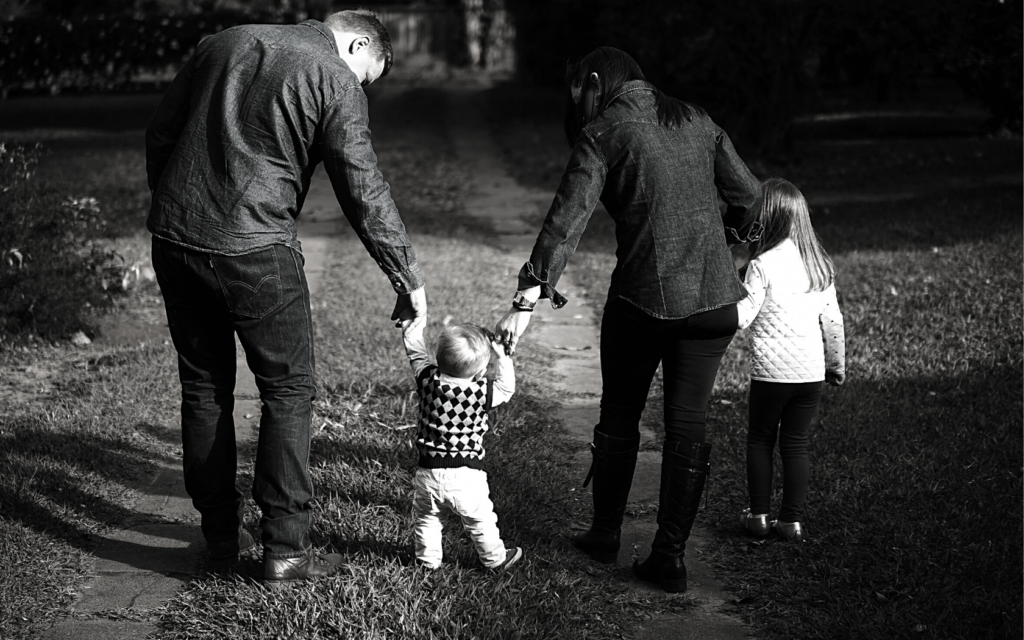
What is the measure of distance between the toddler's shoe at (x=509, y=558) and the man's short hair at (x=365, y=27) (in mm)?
1702

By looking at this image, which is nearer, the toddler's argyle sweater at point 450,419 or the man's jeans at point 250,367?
the man's jeans at point 250,367

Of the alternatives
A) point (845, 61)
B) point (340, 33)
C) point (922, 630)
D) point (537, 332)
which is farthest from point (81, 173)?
point (922, 630)

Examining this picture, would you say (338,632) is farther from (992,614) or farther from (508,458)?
(992,614)

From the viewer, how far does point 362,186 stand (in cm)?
304

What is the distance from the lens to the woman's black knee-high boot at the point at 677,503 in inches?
134

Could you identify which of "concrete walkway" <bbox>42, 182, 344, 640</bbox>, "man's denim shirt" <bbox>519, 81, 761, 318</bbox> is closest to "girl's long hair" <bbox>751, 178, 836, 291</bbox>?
"man's denim shirt" <bbox>519, 81, 761, 318</bbox>

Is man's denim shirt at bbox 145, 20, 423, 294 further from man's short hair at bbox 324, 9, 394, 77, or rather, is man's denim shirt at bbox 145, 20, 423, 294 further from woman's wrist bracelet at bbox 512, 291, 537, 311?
woman's wrist bracelet at bbox 512, 291, 537, 311

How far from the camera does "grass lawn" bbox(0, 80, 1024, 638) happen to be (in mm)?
3236

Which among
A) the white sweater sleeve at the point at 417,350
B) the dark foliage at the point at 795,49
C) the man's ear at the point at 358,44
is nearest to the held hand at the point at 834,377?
the white sweater sleeve at the point at 417,350

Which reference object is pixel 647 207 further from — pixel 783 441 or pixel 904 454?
pixel 904 454

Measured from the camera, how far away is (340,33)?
3148mm

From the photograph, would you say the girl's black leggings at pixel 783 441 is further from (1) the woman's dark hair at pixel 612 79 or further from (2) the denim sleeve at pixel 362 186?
(2) the denim sleeve at pixel 362 186

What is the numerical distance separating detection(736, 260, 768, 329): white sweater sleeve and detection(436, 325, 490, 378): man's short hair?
928mm

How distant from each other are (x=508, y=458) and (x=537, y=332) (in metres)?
2.25
